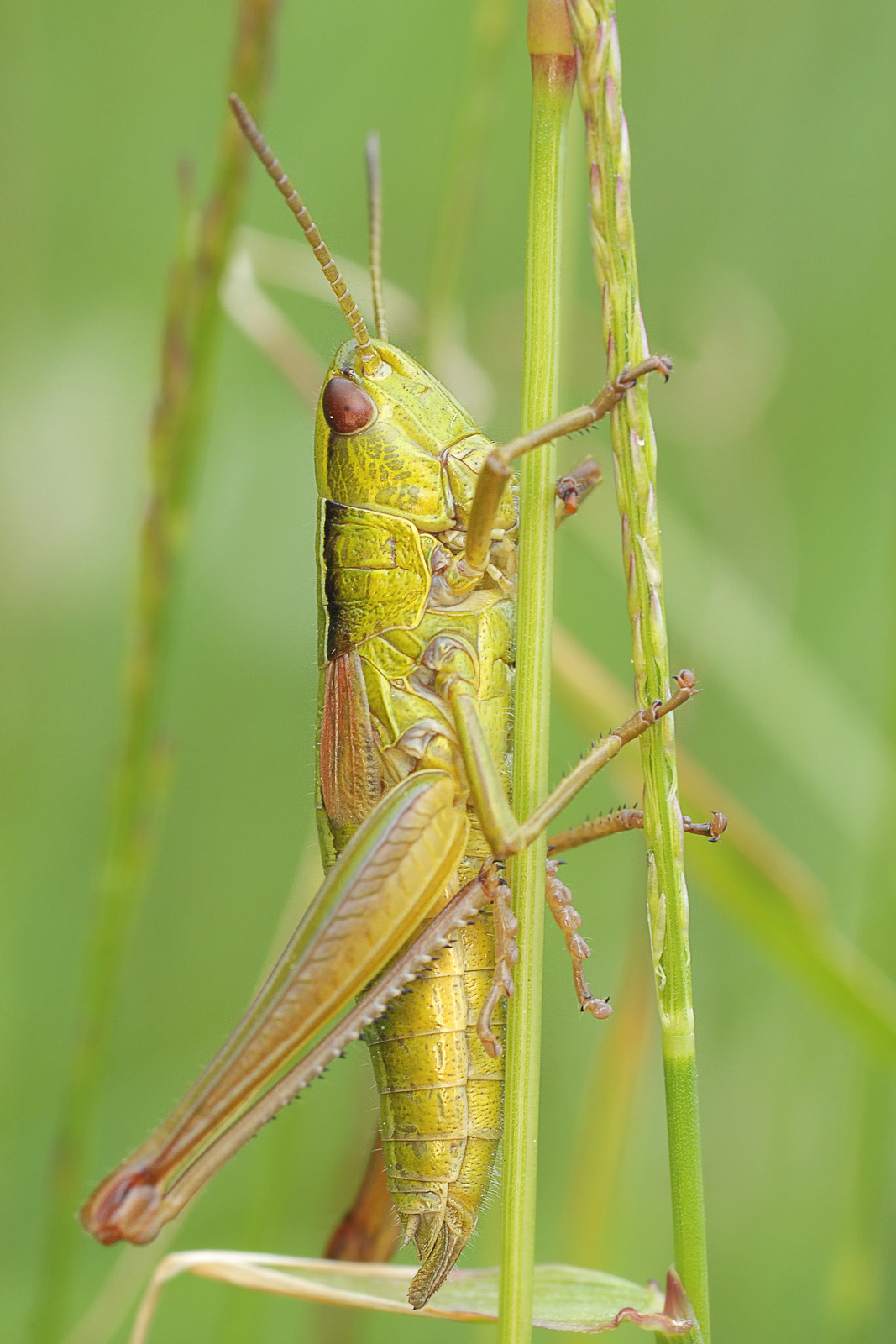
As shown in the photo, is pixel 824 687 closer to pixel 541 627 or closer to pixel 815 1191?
pixel 815 1191

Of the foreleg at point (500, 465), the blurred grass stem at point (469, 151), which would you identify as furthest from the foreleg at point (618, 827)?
the blurred grass stem at point (469, 151)

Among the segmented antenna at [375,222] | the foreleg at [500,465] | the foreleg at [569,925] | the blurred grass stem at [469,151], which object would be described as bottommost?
the foreleg at [569,925]

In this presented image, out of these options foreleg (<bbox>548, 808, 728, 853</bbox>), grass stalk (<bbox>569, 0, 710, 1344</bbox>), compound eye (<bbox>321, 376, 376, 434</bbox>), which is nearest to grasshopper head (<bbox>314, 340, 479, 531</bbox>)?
compound eye (<bbox>321, 376, 376, 434</bbox>)

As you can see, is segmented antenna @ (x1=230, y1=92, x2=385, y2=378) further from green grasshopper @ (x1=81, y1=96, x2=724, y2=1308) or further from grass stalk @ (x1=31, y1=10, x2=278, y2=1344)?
grass stalk @ (x1=31, y1=10, x2=278, y2=1344)

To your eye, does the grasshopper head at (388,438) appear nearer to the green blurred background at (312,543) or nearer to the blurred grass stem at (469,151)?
the blurred grass stem at (469,151)

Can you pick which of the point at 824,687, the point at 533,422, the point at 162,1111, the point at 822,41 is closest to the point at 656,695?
the point at 533,422

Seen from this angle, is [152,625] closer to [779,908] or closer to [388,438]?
[388,438]

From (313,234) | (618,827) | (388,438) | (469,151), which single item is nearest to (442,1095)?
(618,827)
